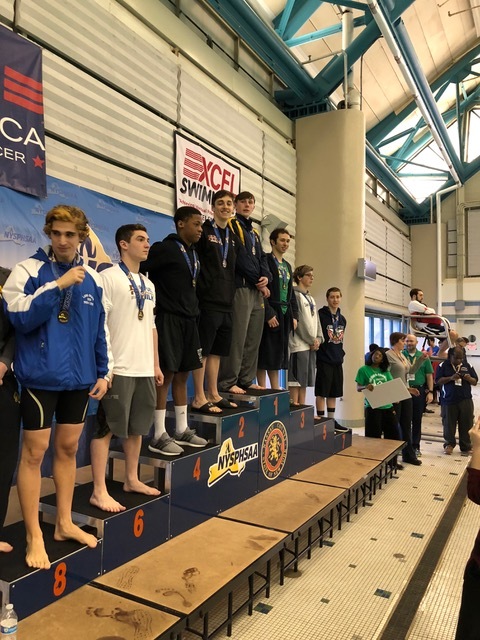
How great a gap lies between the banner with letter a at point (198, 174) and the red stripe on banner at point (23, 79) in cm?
181

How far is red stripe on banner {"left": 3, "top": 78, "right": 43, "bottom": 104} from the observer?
3529mm

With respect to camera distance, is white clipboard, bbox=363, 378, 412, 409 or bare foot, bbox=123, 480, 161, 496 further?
white clipboard, bbox=363, 378, 412, 409

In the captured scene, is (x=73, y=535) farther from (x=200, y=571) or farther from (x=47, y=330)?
(x=47, y=330)

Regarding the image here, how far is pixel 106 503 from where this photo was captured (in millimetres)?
2439

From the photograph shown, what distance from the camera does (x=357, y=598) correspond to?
2.70m

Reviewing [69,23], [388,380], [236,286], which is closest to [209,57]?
[69,23]

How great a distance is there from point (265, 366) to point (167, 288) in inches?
60.8

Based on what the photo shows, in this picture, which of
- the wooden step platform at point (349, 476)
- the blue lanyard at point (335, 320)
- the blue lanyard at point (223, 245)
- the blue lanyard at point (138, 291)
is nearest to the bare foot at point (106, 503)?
the blue lanyard at point (138, 291)

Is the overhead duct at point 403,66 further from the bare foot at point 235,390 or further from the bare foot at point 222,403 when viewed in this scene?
the bare foot at point 222,403

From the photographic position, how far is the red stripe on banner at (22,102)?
3.52m

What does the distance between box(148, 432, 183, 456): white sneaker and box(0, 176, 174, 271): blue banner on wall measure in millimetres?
1610

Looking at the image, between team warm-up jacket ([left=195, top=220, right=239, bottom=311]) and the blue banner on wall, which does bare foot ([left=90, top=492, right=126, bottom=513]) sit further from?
the blue banner on wall

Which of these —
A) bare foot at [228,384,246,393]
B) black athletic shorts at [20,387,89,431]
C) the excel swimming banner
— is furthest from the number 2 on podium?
the excel swimming banner

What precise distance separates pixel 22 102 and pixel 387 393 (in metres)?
4.18
